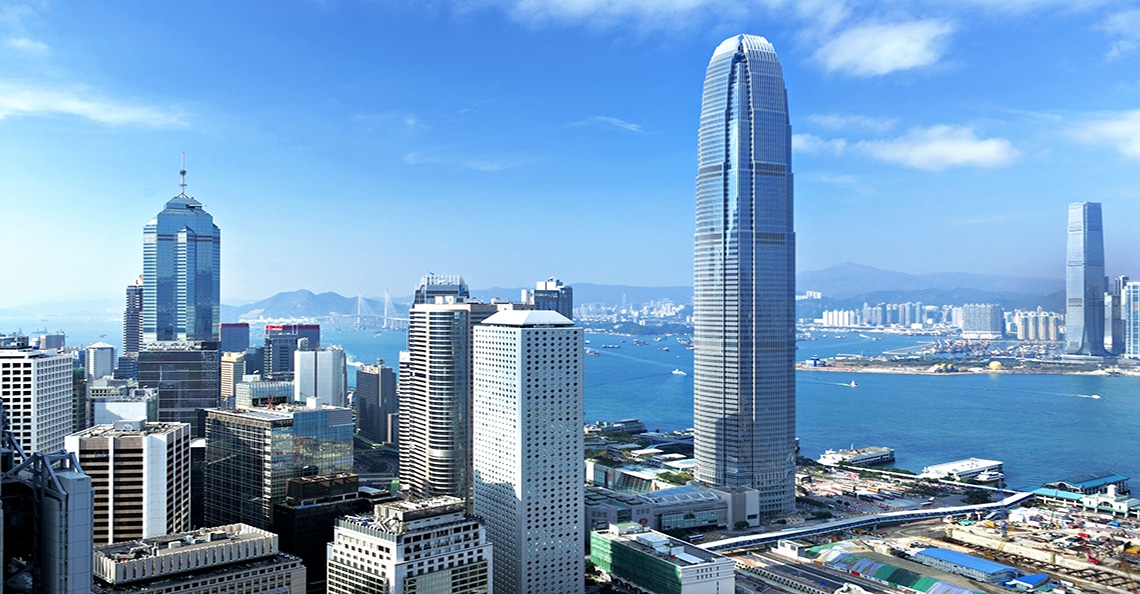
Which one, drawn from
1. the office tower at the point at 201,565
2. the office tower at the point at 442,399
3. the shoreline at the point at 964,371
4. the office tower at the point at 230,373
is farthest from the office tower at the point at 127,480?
the shoreline at the point at 964,371

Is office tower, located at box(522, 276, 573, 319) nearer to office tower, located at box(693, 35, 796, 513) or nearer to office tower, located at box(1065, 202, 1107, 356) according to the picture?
office tower, located at box(693, 35, 796, 513)

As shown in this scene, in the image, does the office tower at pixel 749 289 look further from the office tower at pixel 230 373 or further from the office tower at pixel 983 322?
the office tower at pixel 983 322

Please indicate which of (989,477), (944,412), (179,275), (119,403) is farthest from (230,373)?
(944,412)

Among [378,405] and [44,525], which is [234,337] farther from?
[44,525]

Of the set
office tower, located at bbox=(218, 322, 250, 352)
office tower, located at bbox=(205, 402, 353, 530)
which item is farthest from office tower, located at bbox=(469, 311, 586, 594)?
office tower, located at bbox=(218, 322, 250, 352)

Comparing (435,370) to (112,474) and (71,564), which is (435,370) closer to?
(112,474)

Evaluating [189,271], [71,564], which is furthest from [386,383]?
[71,564]
